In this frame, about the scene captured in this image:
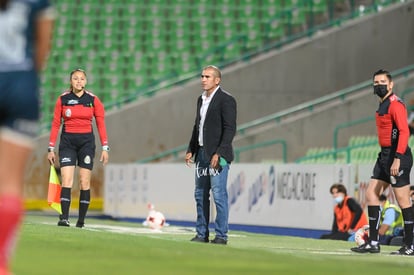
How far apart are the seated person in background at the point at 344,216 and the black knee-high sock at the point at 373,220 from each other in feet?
14.5

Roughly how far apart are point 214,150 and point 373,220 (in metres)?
2.05

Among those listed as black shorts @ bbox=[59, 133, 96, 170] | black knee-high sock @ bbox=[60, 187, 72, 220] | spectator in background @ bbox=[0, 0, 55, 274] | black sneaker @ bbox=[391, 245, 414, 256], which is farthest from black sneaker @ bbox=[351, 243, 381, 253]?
spectator in background @ bbox=[0, 0, 55, 274]

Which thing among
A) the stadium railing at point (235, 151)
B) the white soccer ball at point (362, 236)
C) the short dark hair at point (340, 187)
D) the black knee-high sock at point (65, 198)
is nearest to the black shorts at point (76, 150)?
the black knee-high sock at point (65, 198)

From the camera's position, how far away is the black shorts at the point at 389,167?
1430 centimetres

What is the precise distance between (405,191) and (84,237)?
4.84 metres

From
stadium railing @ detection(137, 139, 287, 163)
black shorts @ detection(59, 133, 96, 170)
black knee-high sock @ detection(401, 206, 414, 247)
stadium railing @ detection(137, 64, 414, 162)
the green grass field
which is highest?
stadium railing @ detection(137, 64, 414, 162)

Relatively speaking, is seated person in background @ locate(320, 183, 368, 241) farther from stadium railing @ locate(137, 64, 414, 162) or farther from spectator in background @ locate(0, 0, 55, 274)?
spectator in background @ locate(0, 0, 55, 274)

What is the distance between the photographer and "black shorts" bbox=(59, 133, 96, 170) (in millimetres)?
→ 16766

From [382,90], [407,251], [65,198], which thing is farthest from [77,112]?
[407,251]

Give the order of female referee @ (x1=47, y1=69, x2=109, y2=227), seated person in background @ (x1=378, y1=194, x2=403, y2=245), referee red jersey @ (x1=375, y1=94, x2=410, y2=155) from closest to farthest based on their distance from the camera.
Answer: referee red jersey @ (x1=375, y1=94, x2=410, y2=155) → female referee @ (x1=47, y1=69, x2=109, y2=227) → seated person in background @ (x1=378, y1=194, x2=403, y2=245)

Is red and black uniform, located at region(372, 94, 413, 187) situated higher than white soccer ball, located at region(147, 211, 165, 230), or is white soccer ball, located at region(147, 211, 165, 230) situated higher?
red and black uniform, located at region(372, 94, 413, 187)

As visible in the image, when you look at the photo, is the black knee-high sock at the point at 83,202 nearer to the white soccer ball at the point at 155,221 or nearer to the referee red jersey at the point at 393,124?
the white soccer ball at the point at 155,221

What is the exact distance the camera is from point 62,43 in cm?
3272

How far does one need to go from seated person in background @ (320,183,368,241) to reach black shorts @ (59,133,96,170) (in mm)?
4465
